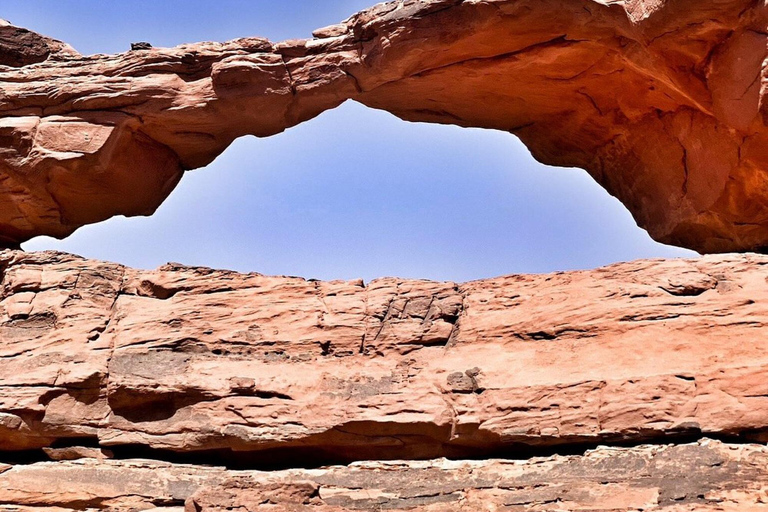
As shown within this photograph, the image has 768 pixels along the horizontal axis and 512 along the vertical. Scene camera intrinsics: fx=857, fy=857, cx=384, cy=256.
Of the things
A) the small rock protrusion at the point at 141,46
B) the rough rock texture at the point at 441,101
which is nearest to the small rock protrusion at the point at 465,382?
the rough rock texture at the point at 441,101

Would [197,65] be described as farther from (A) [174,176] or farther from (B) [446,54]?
(B) [446,54]

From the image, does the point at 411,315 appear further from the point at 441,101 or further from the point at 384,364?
the point at 441,101

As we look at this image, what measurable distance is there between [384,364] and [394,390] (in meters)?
0.41

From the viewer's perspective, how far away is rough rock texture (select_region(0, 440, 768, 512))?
7.95 metres

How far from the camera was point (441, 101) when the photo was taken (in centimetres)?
1260

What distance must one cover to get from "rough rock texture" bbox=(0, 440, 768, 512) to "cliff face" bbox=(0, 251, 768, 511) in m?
0.02

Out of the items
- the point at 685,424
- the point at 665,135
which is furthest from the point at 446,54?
the point at 685,424

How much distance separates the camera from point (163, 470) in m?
9.35

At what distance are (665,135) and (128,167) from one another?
7693 mm

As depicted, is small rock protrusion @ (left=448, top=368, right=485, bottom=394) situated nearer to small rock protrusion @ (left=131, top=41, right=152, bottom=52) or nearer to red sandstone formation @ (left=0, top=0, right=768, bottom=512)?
red sandstone formation @ (left=0, top=0, right=768, bottom=512)

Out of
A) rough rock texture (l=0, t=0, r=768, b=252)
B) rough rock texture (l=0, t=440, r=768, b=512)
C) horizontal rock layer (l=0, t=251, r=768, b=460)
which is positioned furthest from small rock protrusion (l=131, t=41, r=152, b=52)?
rough rock texture (l=0, t=440, r=768, b=512)

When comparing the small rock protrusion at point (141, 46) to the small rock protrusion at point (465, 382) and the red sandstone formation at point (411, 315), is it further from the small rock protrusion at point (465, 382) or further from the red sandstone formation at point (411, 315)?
the small rock protrusion at point (465, 382)

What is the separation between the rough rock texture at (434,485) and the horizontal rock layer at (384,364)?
250 millimetres

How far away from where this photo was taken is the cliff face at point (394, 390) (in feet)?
27.6
